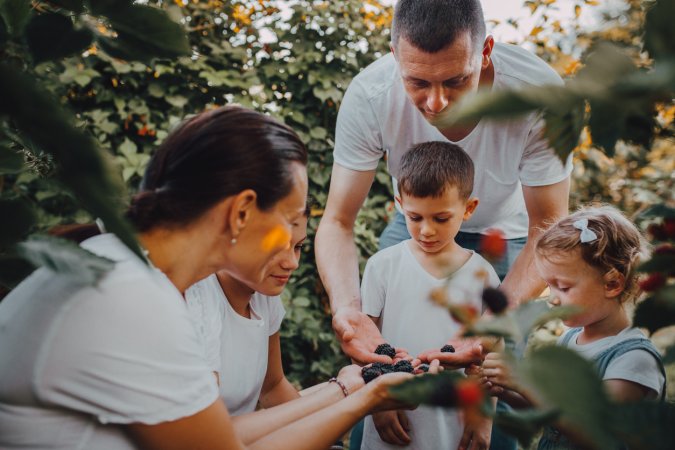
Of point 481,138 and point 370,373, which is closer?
point 370,373

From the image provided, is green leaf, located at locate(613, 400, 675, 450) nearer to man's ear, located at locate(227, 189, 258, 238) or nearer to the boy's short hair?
man's ear, located at locate(227, 189, 258, 238)

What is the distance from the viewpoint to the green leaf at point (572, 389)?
1.28ft

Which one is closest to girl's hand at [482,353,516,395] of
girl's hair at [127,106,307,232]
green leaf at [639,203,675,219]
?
girl's hair at [127,106,307,232]

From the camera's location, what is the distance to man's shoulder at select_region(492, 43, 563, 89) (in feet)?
8.05

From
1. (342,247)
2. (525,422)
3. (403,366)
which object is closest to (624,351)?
(403,366)

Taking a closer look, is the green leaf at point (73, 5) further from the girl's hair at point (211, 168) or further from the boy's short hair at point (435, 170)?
the boy's short hair at point (435, 170)

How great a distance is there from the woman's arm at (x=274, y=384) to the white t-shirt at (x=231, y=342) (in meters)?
0.22

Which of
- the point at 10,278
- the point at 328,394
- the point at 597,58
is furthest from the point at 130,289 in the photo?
the point at 597,58

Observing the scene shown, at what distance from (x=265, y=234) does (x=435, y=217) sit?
3.34 feet

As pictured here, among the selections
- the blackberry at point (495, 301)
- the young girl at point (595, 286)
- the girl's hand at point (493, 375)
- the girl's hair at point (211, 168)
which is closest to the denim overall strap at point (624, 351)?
the young girl at point (595, 286)

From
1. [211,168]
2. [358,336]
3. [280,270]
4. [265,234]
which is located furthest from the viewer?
[358,336]

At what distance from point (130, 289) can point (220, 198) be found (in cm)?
33

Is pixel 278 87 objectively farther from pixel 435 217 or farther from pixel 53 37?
pixel 53 37

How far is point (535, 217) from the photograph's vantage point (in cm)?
260
